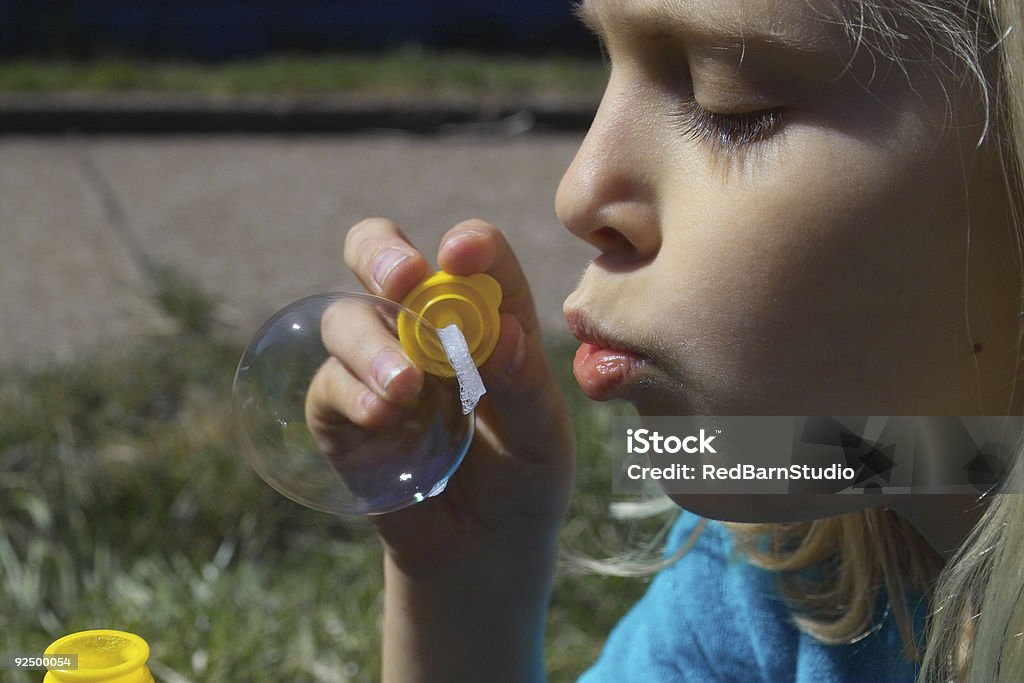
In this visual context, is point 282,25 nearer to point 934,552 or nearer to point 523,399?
point 523,399

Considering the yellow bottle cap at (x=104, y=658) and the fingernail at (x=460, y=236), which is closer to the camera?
the yellow bottle cap at (x=104, y=658)

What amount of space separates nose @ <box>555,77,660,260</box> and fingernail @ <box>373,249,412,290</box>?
0.21m

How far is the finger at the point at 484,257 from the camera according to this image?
109cm

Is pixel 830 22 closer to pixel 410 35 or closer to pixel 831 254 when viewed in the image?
pixel 831 254

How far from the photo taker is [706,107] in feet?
2.89

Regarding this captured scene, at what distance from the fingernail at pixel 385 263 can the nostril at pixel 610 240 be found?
22 cm

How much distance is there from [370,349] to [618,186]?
27 centimetres

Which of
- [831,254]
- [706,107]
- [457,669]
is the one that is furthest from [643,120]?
[457,669]

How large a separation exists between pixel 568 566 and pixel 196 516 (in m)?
0.62

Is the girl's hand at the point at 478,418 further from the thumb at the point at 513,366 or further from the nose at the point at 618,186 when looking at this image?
the nose at the point at 618,186

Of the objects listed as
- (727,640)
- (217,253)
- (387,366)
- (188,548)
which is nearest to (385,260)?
(387,366)

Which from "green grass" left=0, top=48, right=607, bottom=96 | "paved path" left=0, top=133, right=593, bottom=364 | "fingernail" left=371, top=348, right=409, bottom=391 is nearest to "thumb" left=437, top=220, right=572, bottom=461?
"fingernail" left=371, top=348, right=409, bottom=391

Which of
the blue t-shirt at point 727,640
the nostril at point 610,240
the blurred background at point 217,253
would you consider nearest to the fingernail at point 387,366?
the nostril at point 610,240

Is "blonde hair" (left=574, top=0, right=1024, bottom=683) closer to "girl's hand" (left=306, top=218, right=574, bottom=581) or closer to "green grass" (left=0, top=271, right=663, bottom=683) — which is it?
"girl's hand" (left=306, top=218, right=574, bottom=581)
